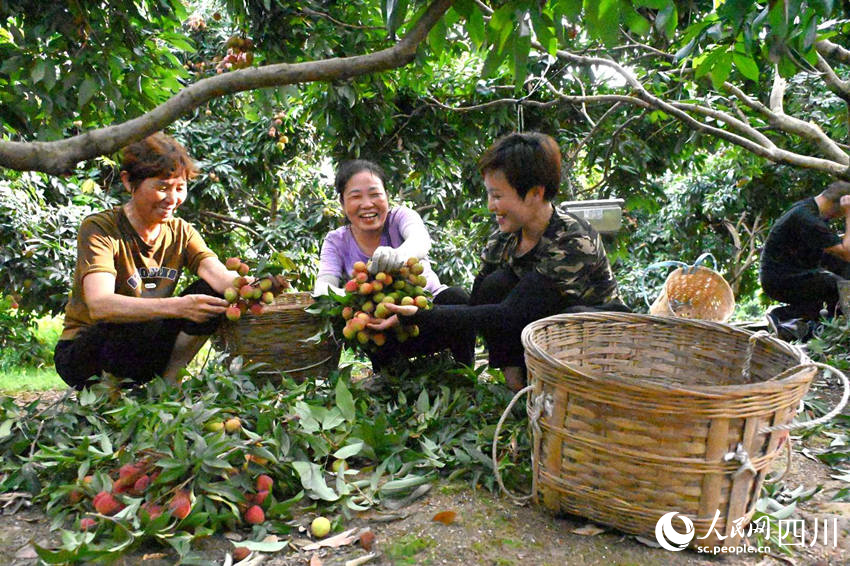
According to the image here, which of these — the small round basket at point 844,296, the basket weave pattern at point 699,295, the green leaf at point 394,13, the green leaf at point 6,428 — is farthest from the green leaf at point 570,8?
the small round basket at point 844,296

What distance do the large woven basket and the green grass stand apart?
385 cm

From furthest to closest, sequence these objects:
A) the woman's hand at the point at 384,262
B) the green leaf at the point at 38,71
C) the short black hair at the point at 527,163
→ the woman's hand at the point at 384,262 → the short black hair at the point at 527,163 → the green leaf at the point at 38,71

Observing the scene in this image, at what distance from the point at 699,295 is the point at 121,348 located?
9.54ft

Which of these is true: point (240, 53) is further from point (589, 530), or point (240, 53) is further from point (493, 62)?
point (589, 530)

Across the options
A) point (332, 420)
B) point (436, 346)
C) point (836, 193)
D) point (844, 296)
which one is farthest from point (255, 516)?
point (836, 193)

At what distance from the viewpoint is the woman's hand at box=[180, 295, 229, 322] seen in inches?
88.4

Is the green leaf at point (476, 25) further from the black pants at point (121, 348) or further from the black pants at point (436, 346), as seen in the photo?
the black pants at point (121, 348)

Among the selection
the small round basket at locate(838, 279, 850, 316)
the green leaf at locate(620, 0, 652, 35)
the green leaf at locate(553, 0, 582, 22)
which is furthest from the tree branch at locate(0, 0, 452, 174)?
the small round basket at locate(838, 279, 850, 316)

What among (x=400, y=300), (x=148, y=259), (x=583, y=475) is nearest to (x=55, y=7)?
(x=148, y=259)

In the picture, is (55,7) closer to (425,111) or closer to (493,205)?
(493,205)

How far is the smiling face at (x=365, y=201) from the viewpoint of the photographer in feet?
8.39

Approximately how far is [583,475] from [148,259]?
179 centimetres

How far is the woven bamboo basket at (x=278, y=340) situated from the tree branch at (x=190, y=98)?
52.7 inches

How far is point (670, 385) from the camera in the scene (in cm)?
128
